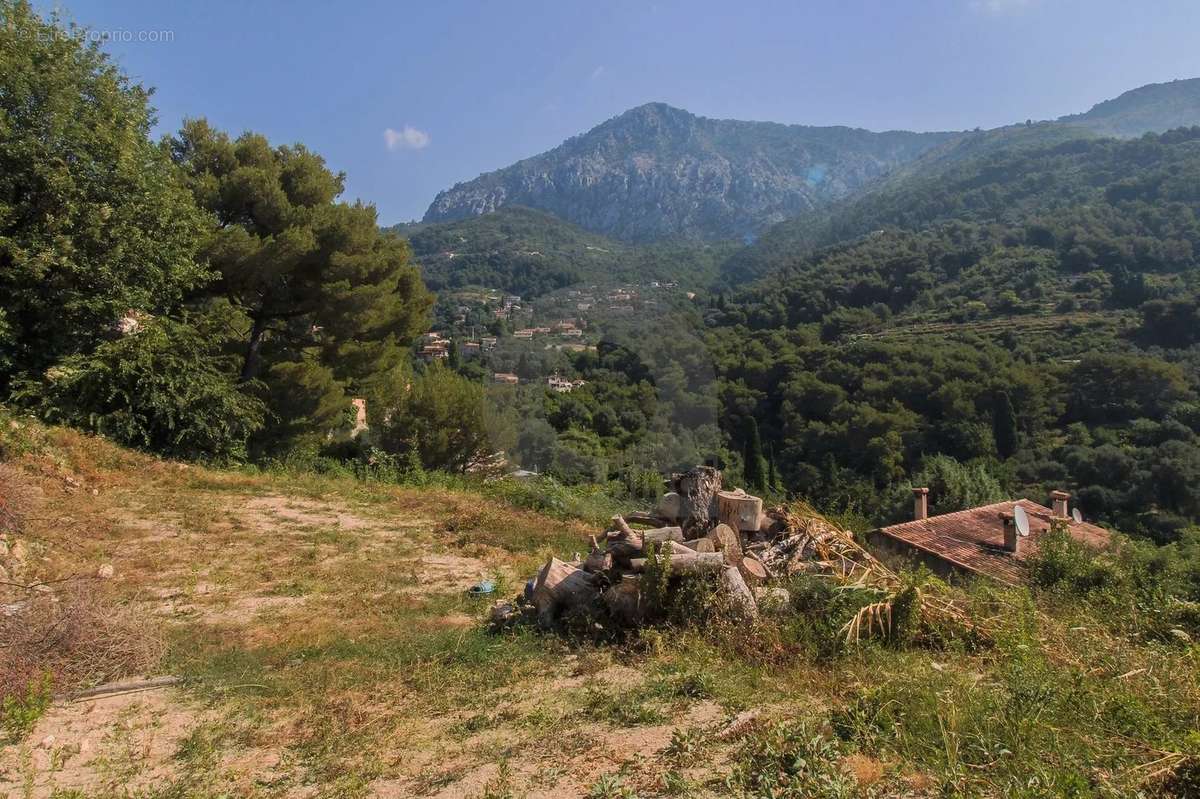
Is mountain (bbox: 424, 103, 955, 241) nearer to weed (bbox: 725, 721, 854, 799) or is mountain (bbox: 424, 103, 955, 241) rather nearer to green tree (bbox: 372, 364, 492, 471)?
green tree (bbox: 372, 364, 492, 471)

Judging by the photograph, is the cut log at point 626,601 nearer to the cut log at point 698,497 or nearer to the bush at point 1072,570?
the cut log at point 698,497

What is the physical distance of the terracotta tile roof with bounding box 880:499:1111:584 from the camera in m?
12.5

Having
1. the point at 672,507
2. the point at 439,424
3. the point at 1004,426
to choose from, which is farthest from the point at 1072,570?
the point at 1004,426

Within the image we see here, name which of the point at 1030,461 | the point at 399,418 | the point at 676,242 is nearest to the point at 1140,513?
the point at 1030,461

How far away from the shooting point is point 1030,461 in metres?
31.5

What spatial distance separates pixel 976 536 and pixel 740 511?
10.8m

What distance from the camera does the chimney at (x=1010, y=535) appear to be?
13180mm

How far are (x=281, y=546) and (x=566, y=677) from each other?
4397 mm

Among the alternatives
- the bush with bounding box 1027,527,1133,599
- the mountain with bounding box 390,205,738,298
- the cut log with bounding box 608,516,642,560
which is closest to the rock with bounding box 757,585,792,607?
the cut log with bounding box 608,516,642,560

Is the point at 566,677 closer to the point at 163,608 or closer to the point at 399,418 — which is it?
the point at 163,608

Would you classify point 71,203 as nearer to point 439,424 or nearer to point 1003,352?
point 439,424

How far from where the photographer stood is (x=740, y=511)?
6.26 m

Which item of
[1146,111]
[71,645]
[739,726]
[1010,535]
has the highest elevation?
[1146,111]

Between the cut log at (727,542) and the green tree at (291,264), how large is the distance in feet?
30.9
